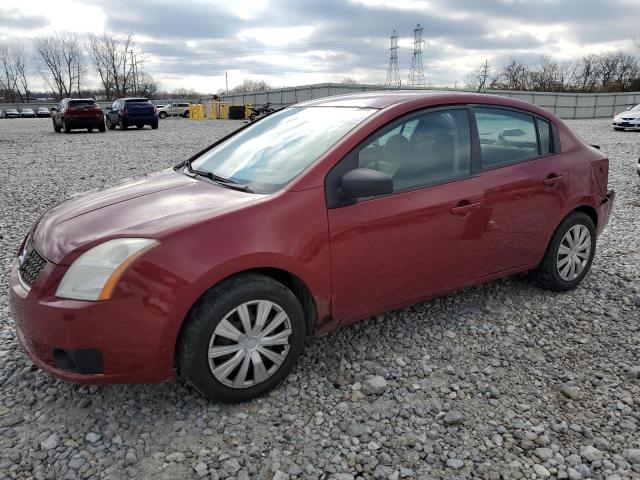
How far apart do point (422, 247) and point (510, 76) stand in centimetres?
6304

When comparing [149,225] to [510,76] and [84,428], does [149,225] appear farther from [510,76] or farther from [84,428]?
[510,76]

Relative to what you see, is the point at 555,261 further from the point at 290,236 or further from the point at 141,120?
the point at 141,120

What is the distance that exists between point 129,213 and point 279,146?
1053 millimetres

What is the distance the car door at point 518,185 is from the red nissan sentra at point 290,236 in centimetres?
1

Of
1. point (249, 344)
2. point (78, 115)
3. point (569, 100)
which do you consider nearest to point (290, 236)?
point (249, 344)

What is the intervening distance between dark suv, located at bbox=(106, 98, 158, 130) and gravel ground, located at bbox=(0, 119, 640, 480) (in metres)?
22.5

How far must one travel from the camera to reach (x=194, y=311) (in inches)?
95.7

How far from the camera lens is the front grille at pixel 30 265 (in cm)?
248

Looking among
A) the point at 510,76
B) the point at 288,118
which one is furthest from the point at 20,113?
the point at 288,118

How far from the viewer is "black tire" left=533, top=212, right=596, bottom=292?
390 centimetres

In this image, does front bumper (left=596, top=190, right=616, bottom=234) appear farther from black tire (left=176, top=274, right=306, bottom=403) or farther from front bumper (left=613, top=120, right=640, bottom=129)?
front bumper (left=613, top=120, right=640, bottom=129)

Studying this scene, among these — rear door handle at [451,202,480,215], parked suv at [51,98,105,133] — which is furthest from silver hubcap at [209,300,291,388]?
parked suv at [51,98,105,133]

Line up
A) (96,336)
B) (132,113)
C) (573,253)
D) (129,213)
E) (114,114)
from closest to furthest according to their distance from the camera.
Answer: (96,336) → (129,213) → (573,253) → (132,113) → (114,114)

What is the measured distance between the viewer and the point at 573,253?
4.05 meters
